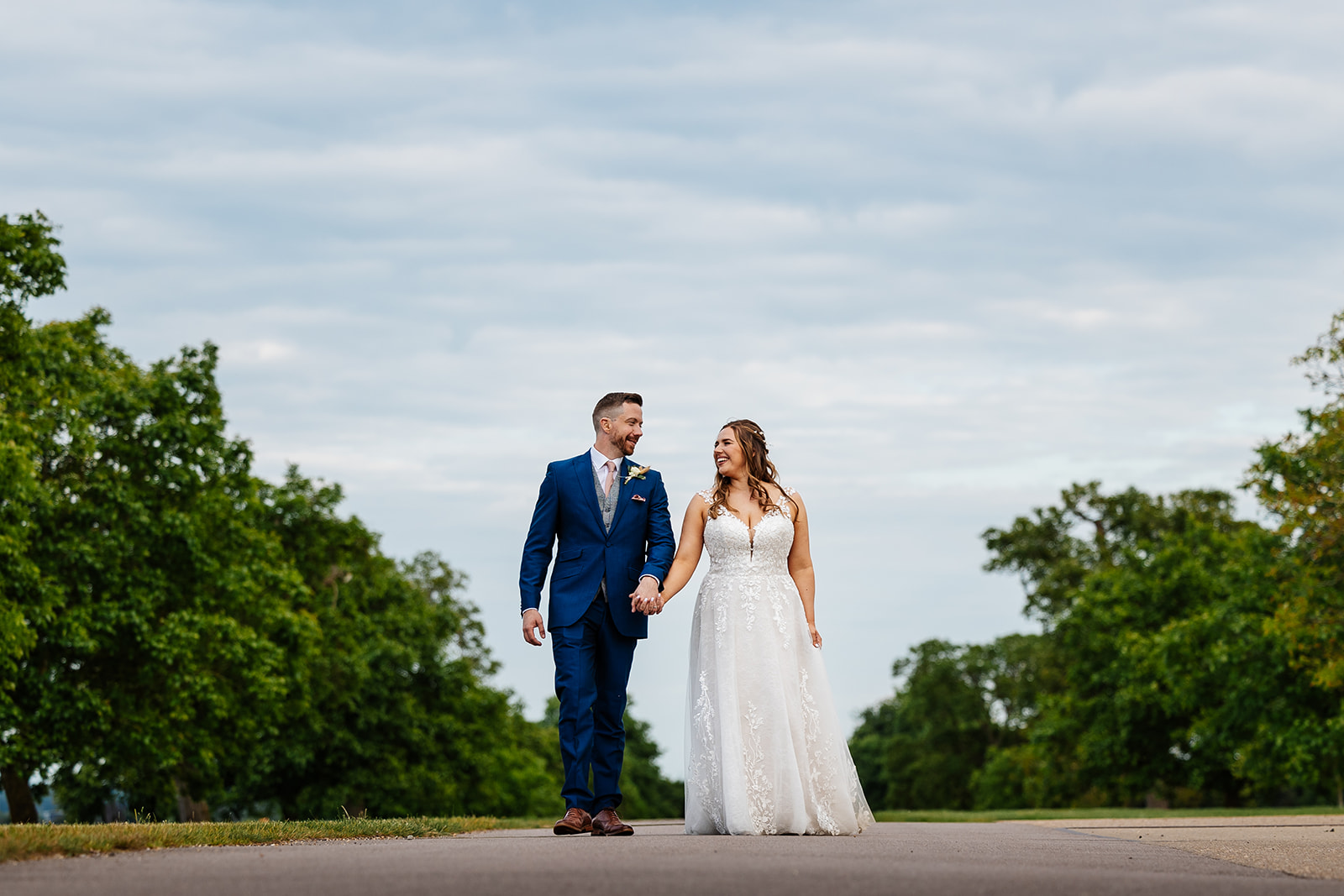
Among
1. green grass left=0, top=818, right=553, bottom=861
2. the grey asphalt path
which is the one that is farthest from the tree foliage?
the grey asphalt path

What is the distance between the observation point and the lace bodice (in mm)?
10352

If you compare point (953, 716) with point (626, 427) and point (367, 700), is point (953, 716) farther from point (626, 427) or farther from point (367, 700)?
point (626, 427)

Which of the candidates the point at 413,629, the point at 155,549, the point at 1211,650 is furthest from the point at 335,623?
the point at 1211,650

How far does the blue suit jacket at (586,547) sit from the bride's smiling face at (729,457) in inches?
42.6

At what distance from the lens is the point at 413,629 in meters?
44.6

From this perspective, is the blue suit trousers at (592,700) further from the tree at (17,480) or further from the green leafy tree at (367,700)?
the green leafy tree at (367,700)

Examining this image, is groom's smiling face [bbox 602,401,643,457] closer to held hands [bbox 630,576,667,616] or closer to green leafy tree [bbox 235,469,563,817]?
held hands [bbox 630,576,667,616]

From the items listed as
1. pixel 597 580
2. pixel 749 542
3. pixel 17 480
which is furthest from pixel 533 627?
pixel 17 480

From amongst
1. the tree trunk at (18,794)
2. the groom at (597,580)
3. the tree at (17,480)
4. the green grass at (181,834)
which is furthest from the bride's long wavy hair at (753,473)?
the tree trunk at (18,794)

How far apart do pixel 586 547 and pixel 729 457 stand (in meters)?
1.63

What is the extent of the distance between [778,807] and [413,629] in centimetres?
3632

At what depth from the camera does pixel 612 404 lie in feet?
31.2

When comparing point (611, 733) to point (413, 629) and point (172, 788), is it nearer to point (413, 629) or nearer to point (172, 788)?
point (172, 788)

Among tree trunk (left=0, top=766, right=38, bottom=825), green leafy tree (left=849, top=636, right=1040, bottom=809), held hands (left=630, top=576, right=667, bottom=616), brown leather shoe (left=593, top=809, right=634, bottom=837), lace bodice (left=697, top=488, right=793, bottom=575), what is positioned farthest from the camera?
green leafy tree (left=849, top=636, right=1040, bottom=809)
